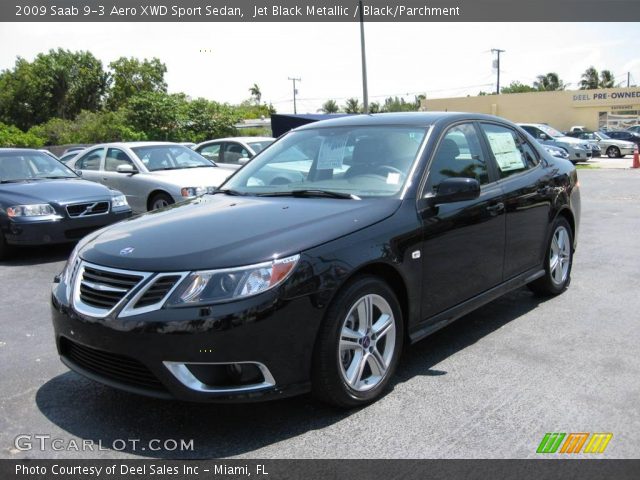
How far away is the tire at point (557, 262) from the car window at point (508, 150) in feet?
2.20

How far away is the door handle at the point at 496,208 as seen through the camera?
15.0 ft

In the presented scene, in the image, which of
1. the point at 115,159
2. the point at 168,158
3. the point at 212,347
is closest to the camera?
the point at 212,347

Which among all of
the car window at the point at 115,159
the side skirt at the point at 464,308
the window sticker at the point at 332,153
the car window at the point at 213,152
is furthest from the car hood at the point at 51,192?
the side skirt at the point at 464,308

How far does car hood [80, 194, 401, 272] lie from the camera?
10.5 ft

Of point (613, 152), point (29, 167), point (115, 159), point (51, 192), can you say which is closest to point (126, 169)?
point (115, 159)

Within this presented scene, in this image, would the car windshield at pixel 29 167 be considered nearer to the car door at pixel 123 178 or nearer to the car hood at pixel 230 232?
the car door at pixel 123 178

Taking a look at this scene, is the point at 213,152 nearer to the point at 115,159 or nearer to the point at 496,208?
the point at 115,159

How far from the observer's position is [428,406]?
11.8 ft

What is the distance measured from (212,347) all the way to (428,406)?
1.33 metres

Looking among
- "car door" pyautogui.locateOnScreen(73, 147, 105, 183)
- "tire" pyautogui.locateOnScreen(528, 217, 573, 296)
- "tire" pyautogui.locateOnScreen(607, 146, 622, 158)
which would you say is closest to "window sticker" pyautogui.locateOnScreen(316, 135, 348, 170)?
"tire" pyautogui.locateOnScreen(528, 217, 573, 296)

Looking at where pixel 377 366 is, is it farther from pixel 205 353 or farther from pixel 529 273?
pixel 529 273

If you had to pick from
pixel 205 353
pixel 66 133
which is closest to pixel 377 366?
pixel 205 353

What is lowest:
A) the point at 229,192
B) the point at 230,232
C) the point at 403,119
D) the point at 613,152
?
the point at 613,152

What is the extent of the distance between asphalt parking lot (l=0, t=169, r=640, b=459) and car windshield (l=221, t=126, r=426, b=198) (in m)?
1.26
